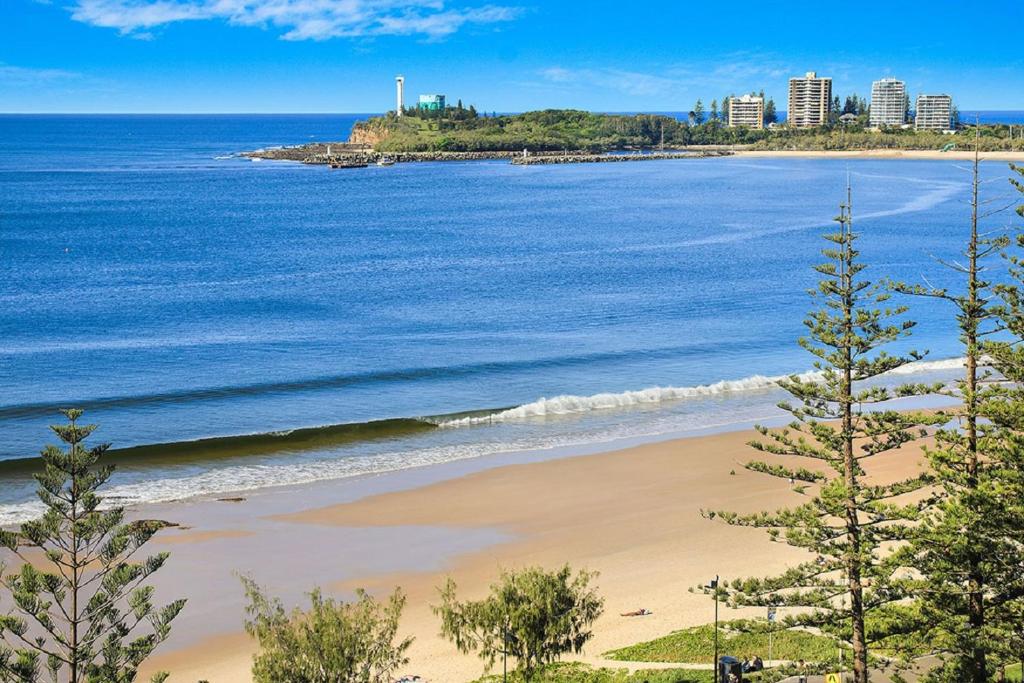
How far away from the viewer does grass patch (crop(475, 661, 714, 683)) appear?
18.2 meters

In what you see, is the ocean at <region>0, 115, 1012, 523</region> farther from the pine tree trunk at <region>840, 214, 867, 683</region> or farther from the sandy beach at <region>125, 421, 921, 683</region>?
the pine tree trunk at <region>840, 214, 867, 683</region>

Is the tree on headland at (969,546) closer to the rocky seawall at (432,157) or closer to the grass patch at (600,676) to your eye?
the grass patch at (600,676)

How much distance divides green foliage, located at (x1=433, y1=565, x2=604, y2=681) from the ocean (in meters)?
14.4

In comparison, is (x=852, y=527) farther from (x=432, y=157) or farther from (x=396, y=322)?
(x=432, y=157)

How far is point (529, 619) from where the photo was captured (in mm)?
18266

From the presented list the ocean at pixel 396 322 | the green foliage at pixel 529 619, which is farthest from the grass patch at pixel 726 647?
the ocean at pixel 396 322

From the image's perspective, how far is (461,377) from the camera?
43.2m

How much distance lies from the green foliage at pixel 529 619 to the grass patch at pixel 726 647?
1939mm

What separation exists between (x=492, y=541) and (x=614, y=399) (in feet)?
44.8

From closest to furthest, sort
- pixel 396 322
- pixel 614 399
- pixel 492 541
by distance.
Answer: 1. pixel 492 541
2. pixel 614 399
3. pixel 396 322

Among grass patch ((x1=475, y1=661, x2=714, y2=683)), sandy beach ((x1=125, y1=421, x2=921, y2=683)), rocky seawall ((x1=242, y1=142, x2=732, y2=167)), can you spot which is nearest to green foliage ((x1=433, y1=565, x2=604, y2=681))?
grass patch ((x1=475, y1=661, x2=714, y2=683))

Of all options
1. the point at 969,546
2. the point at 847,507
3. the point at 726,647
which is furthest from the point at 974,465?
the point at 726,647

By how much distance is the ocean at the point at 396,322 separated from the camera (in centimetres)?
3638

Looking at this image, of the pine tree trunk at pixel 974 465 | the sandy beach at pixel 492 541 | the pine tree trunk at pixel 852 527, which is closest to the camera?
the pine tree trunk at pixel 852 527
